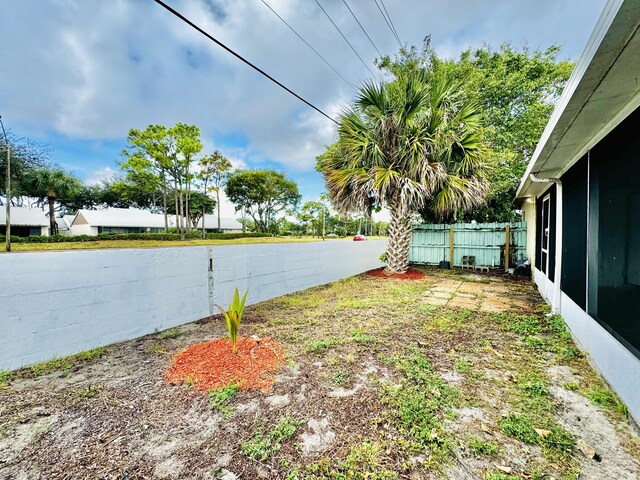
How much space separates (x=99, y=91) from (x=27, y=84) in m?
1.30

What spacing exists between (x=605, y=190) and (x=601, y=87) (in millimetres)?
1242

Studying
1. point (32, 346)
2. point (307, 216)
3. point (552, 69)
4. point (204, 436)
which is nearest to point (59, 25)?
point (32, 346)

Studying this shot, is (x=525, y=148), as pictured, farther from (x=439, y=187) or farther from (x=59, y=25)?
(x=59, y=25)

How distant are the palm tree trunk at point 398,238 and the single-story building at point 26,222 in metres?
33.8

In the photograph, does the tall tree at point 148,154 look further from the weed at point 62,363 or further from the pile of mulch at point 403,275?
the weed at point 62,363

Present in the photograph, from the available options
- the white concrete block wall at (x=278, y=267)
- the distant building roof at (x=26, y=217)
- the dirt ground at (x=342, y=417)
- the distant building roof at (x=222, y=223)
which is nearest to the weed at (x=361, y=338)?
the dirt ground at (x=342, y=417)

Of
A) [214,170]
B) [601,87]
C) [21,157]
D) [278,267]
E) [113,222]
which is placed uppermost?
[214,170]

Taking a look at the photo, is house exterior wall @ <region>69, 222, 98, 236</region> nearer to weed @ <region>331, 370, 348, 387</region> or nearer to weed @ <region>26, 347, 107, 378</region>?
weed @ <region>26, 347, 107, 378</region>

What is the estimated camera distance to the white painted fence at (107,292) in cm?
244

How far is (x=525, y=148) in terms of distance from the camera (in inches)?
378

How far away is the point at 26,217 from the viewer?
990 inches

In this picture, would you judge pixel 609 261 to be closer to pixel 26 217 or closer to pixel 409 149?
pixel 409 149

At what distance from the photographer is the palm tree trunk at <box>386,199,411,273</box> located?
762 centimetres

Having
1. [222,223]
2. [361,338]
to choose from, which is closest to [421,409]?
[361,338]
